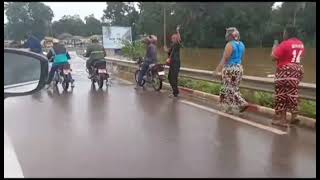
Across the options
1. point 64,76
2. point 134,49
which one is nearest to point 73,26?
point 134,49

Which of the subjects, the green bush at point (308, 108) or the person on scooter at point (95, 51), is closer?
the green bush at point (308, 108)

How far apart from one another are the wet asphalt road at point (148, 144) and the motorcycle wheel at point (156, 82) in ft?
9.83

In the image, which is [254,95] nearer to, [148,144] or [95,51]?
[148,144]

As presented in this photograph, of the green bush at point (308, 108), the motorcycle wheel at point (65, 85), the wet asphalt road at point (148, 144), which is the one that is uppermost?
the green bush at point (308, 108)

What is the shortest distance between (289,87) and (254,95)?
2075mm

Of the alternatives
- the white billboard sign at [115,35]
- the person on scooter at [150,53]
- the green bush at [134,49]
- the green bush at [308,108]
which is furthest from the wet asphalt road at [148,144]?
the white billboard sign at [115,35]

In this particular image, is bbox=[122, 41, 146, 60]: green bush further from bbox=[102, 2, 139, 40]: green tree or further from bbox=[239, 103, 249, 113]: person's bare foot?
bbox=[239, 103, 249, 113]: person's bare foot

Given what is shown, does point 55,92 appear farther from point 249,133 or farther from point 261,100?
point 249,133

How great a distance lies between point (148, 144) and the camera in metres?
6.16

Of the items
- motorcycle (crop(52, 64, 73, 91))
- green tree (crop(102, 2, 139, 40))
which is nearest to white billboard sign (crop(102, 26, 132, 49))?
green tree (crop(102, 2, 139, 40))

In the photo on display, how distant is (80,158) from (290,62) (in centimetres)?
364

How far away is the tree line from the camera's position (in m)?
9.35

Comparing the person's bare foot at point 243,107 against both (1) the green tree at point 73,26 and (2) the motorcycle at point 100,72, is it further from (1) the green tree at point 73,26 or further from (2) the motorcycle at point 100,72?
(1) the green tree at point 73,26

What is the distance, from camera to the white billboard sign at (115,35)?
23.8 meters
